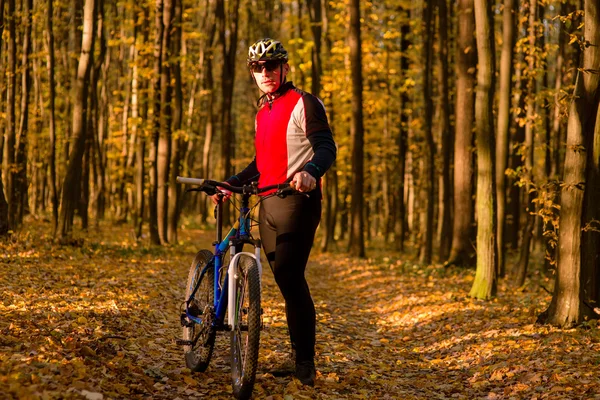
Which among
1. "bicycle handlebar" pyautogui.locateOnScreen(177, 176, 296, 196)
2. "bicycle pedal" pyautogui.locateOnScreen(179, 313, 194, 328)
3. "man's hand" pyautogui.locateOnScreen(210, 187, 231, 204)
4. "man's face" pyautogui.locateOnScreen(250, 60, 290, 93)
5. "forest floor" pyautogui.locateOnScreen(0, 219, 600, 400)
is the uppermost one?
"man's face" pyautogui.locateOnScreen(250, 60, 290, 93)

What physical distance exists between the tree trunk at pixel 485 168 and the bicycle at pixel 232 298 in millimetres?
6263

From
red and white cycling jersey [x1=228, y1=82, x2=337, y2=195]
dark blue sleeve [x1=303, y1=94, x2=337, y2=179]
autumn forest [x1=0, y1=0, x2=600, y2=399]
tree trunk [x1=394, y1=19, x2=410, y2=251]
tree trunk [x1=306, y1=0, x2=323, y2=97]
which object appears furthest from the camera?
tree trunk [x1=306, y1=0, x2=323, y2=97]

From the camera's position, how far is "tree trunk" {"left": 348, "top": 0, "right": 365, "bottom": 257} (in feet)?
64.5

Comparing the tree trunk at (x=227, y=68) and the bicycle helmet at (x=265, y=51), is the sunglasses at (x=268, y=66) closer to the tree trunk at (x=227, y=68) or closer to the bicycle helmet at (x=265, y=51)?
the bicycle helmet at (x=265, y=51)

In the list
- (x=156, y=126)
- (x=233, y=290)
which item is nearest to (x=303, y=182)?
(x=233, y=290)

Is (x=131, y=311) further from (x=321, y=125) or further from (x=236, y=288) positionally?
(x=321, y=125)

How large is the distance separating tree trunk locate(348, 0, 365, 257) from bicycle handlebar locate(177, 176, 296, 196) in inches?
582

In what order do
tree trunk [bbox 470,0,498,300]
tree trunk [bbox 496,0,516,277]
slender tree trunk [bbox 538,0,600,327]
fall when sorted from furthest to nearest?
tree trunk [bbox 496,0,516,277], tree trunk [bbox 470,0,498,300], slender tree trunk [bbox 538,0,600,327]

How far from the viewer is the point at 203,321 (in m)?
5.51

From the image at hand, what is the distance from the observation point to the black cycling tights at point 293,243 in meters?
5.01

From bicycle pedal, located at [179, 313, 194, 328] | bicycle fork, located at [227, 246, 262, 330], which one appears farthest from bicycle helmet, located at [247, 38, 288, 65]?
bicycle pedal, located at [179, 313, 194, 328]

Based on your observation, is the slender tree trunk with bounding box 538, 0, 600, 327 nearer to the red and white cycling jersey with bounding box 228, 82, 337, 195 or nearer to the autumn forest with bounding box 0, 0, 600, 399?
the autumn forest with bounding box 0, 0, 600, 399

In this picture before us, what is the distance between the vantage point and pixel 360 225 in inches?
798

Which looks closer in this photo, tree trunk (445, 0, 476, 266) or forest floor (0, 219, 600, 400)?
forest floor (0, 219, 600, 400)
